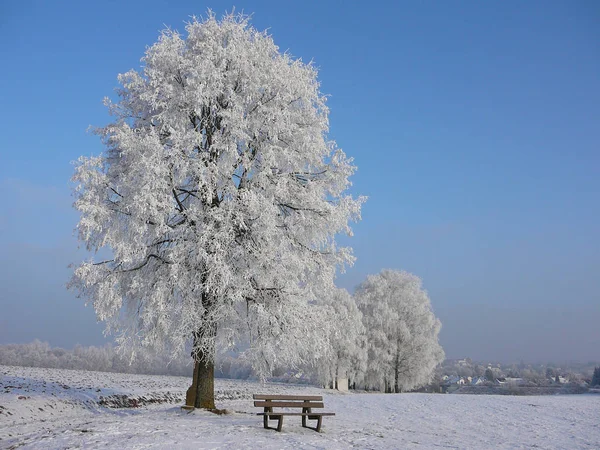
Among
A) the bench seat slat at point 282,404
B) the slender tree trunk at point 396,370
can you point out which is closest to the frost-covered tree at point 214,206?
the bench seat slat at point 282,404

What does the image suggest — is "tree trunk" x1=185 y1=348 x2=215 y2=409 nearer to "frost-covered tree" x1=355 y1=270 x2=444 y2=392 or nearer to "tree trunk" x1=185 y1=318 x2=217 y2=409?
"tree trunk" x1=185 y1=318 x2=217 y2=409

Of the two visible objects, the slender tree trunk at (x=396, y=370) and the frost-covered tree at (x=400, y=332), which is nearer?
the frost-covered tree at (x=400, y=332)

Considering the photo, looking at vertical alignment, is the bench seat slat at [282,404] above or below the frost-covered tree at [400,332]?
below

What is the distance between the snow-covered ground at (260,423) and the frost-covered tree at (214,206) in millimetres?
2754

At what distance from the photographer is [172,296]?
15.1 m

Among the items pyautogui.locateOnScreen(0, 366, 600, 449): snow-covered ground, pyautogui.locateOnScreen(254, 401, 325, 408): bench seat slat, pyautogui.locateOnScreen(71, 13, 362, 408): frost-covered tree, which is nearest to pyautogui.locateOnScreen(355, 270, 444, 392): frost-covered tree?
pyautogui.locateOnScreen(0, 366, 600, 449): snow-covered ground

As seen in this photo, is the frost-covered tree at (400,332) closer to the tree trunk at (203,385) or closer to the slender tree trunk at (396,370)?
the slender tree trunk at (396,370)

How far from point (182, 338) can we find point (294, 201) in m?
5.93

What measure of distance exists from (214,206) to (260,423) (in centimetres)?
698

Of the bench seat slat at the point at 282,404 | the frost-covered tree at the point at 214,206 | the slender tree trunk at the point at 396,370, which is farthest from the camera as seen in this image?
the slender tree trunk at the point at 396,370

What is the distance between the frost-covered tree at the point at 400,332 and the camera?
46.4 m

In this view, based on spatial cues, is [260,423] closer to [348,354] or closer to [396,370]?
[348,354]

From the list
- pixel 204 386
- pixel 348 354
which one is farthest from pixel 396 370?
pixel 204 386

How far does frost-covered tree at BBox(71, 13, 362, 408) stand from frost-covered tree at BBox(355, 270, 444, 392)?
106 feet
